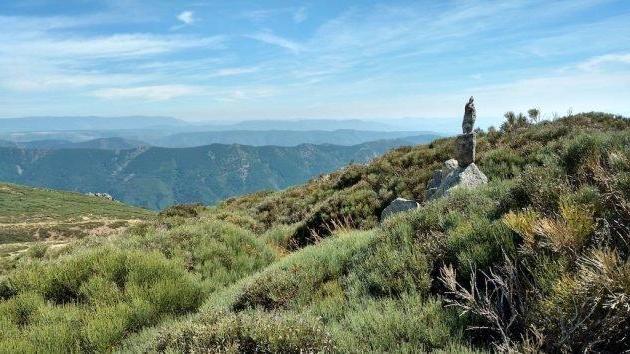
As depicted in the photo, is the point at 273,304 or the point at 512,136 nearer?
the point at 273,304

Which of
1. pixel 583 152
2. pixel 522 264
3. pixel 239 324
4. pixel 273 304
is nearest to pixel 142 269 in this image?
pixel 273 304

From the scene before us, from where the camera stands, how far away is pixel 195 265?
11062 mm

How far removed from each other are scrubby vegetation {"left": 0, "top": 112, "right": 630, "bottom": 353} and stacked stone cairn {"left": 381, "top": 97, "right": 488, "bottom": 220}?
17.3 feet

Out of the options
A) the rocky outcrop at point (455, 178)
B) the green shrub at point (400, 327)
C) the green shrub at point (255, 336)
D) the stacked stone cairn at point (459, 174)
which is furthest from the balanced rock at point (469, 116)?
the green shrub at point (255, 336)

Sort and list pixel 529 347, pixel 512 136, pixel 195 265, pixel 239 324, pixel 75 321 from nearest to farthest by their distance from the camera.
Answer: pixel 529 347 → pixel 239 324 → pixel 75 321 → pixel 195 265 → pixel 512 136

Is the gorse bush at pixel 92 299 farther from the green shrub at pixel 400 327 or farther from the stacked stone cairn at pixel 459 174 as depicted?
the stacked stone cairn at pixel 459 174

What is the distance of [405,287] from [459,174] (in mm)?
10830

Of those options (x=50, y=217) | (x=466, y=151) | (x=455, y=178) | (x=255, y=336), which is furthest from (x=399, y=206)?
(x=50, y=217)

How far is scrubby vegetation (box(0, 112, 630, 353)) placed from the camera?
3.98 metres

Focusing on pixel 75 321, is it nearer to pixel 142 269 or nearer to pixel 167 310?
pixel 167 310

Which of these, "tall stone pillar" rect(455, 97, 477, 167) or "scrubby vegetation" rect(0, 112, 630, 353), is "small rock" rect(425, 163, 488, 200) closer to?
"tall stone pillar" rect(455, 97, 477, 167)

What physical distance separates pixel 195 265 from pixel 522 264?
26.8 ft

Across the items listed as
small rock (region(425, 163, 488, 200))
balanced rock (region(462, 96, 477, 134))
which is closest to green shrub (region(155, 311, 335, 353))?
small rock (region(425, 163, 488, 200))

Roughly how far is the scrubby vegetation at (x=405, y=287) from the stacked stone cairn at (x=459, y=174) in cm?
529
